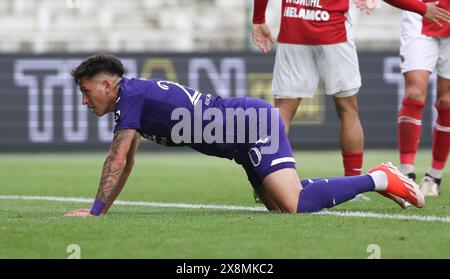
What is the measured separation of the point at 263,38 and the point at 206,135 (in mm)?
2142

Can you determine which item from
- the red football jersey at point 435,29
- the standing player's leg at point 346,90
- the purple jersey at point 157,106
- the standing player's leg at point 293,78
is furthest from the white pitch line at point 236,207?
the red football jersey at point 435,29

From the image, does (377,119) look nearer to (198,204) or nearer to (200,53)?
(200,53)

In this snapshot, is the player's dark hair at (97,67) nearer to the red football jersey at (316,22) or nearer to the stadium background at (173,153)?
the stadium background at (173,153)

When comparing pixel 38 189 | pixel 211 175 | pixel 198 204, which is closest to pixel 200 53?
pixel 211 175

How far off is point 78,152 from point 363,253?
13223 millimetres

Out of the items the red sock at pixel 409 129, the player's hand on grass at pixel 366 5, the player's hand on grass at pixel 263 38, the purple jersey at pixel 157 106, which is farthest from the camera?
the red sock at pixel 409 129

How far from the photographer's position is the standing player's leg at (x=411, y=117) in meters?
8.80

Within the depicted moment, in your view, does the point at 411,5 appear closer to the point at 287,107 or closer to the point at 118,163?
the point at 287,107

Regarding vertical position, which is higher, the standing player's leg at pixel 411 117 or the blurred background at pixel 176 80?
the standing player's leg at pixel 411 117

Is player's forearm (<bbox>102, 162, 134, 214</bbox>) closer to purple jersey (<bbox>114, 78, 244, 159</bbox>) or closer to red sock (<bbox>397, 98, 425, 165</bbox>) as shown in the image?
purple jersey (<bbox>114, 78, 244, 159</bbox>)

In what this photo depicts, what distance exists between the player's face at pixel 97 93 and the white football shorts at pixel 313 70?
2242 millimetres

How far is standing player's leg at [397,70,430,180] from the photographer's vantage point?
28.9 feet

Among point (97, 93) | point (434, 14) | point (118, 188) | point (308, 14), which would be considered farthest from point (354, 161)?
point (97, 93)

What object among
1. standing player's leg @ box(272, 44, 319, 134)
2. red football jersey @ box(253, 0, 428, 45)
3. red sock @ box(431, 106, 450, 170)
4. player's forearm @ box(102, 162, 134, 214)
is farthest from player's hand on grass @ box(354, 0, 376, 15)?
player's forearm @ box(102, 162, 134, 214)
